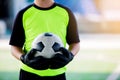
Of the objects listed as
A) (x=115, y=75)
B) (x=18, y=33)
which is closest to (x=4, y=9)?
(x=115, y=75)

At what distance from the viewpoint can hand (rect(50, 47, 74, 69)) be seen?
1.94 meters

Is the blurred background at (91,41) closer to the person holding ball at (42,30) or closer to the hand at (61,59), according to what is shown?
the person holding ball at (42,30)

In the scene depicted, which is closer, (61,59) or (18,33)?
(61,59)

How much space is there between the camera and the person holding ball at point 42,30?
2043mm

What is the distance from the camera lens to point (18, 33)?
214cm

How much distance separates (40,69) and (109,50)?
571 centimetres

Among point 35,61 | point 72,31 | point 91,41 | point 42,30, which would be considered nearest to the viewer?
point 35,61

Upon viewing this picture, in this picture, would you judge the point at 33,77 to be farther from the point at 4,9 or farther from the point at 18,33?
the point at 4,9

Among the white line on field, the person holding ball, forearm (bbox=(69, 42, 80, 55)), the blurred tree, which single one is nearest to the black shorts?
the person holding ball

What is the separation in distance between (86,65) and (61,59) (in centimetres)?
434

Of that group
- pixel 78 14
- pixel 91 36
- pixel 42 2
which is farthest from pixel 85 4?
pixel 42 2

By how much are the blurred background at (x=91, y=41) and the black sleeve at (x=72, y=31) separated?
297 cm

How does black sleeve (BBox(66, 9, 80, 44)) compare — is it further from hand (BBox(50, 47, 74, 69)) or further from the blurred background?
the blurred background

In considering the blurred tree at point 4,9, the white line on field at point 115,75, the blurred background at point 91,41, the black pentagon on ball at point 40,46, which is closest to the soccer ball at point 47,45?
the black pentagon on ball at point 40,46
